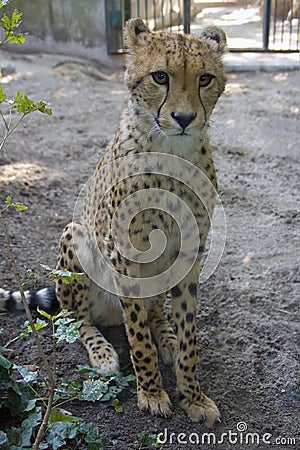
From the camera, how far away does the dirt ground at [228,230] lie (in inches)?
108

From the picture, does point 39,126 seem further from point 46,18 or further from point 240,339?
point 240,339

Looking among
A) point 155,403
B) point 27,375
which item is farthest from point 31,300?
point 155,403

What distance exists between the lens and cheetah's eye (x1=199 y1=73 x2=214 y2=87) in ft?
8.39

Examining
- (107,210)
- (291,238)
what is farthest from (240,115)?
(107,210)

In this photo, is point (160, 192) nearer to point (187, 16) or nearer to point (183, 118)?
point (183, 118)

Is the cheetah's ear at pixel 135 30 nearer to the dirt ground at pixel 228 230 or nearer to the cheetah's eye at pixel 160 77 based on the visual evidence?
the cheetah's eye at pixel 160 77

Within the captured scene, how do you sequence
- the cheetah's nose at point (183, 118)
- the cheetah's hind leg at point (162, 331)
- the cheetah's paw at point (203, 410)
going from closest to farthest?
the cheetah's nose at point (183, 118) < the cheetah's paw at point (203, 410) < the cheetah's hind leg at point (162, 331)

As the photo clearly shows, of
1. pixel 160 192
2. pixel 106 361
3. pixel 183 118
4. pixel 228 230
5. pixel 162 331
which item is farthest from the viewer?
pixel 228 230

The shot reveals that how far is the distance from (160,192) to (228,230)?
5.56 ft

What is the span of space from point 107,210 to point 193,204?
40cm

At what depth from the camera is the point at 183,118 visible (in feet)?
A: 8.11

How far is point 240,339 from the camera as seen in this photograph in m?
3.22

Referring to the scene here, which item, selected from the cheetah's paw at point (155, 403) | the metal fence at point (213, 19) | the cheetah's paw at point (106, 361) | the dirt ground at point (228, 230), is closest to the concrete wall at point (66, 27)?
the metal fence at point (213, 19)

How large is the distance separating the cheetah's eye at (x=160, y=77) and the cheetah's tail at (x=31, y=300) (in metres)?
1.28
